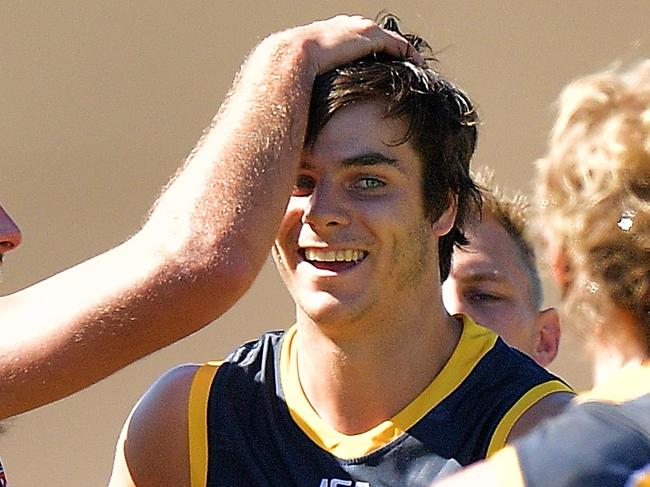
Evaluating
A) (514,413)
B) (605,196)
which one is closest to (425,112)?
(514,413)

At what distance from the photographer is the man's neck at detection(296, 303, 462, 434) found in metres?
2.58

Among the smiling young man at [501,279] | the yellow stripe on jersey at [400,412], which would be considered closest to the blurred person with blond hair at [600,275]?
the yellow stripe on jersey at [400,412]

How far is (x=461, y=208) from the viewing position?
292 cm

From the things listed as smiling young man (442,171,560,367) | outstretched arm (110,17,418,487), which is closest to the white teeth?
outstretched arm (110,17,418,487)

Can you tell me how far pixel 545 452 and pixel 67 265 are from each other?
3.74 metres

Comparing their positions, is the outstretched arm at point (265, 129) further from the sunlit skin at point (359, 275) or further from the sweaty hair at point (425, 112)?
the sunlit skin at point (359, 275)

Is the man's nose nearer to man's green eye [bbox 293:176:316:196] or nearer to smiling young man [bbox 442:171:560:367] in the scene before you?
man's green eye [bbox 293:176:316:196]

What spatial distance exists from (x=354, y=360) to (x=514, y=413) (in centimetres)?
36

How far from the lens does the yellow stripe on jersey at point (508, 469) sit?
1.40 meters

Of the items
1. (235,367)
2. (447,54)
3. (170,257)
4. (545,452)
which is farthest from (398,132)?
(447,54)

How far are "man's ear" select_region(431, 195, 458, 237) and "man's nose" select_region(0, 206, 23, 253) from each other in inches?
33.7

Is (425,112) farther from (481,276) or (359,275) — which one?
(481,276)

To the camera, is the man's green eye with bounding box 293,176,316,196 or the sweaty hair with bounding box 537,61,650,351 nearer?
the sweaty hair with bounding box 537,61,650,351

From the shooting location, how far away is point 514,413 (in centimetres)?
242
